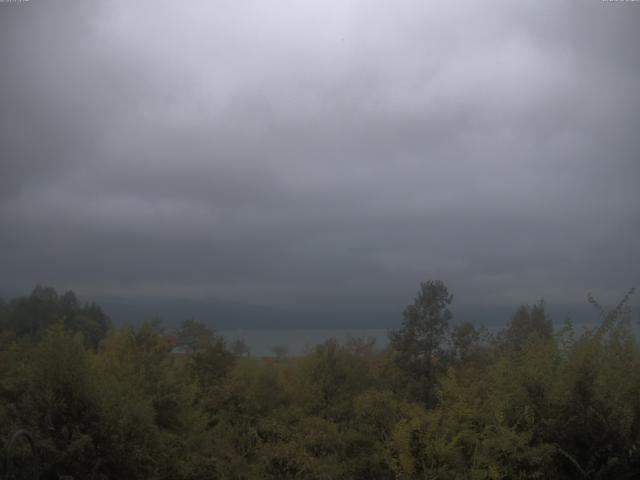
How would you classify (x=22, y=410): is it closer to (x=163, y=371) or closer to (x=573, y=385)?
(x=163, y=371)

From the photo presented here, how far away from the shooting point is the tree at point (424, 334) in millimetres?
22516

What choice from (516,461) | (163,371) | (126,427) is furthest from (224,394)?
(516,461)

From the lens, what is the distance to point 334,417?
1780 cm

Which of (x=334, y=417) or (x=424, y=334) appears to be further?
(x=424, y=334)

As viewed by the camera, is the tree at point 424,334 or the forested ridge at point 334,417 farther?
the tree at point 424,334

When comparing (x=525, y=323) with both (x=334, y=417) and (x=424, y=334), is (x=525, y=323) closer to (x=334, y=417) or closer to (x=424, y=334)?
(x=424, y=334)

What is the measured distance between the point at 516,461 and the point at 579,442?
4.53 ft

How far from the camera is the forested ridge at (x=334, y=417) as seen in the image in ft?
38.3

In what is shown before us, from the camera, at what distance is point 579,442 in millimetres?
12148

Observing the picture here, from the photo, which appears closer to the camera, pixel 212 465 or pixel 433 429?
pixel 433 429

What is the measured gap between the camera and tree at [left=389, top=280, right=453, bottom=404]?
73.9 feet

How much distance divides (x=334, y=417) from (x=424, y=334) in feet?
20.6

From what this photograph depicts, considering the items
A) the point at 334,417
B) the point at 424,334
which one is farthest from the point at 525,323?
the point at 334,417

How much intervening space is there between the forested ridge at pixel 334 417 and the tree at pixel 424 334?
8.67 ft
